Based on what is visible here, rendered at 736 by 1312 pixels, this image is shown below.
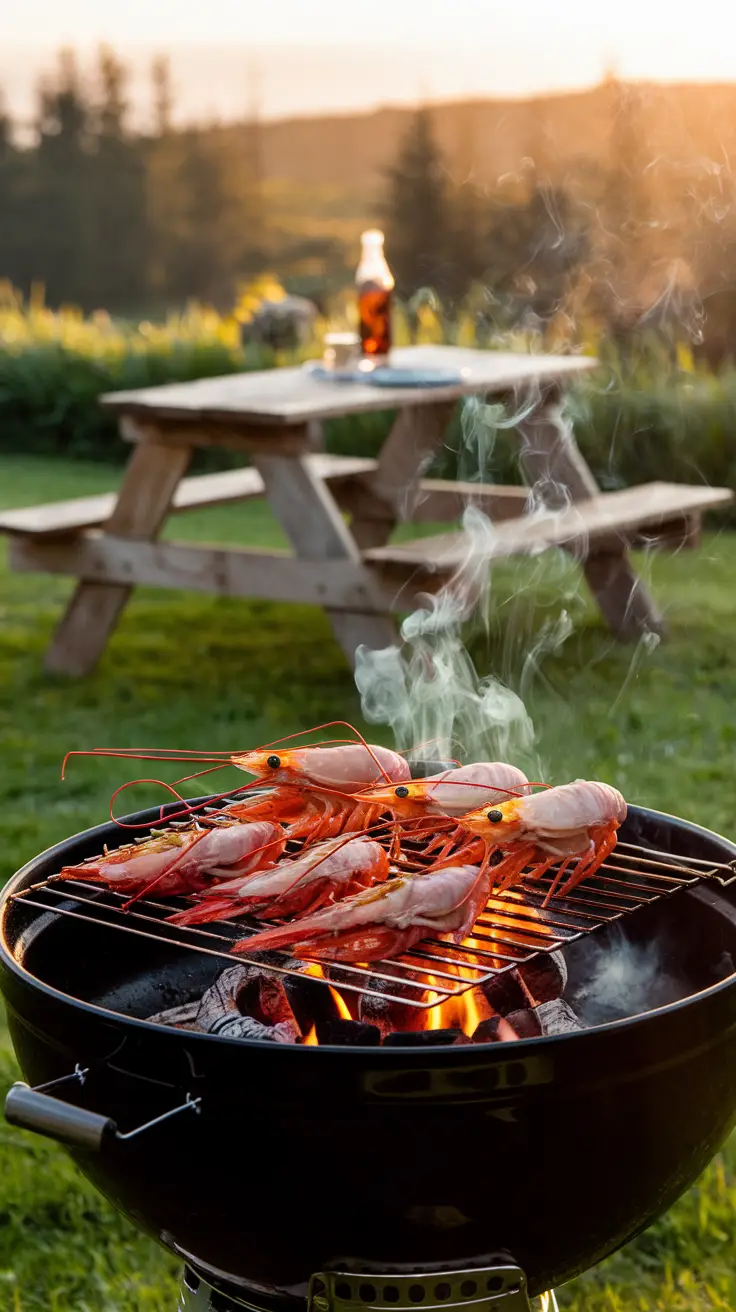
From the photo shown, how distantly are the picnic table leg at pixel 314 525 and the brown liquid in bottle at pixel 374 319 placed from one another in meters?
1.06

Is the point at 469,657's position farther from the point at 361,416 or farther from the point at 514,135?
the point at 514,135

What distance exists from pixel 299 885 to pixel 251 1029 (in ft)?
0.54

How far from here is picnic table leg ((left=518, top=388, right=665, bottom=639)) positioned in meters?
5.35

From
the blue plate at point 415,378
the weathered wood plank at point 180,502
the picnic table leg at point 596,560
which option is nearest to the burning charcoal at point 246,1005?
the weathered wood plank at point 180,502

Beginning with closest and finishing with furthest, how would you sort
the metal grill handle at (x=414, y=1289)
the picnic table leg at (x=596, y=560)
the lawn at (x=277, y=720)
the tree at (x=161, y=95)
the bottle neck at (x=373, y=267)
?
the metal grill handle at (x=414, y=1289) → the lawn at (x=277, y=720) → the bottle neck at (x=373, y=267) → the picnic table leg at (x=596, y=560) → the tree at (x=161, y=95)

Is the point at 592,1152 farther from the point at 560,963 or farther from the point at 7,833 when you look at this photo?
the point at 7,833

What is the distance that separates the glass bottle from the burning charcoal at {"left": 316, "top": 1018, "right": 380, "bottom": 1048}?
4004 mm

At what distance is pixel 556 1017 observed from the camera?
5.46 feet

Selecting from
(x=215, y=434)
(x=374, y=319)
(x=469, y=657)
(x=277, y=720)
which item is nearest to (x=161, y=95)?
(x=374, y=319)

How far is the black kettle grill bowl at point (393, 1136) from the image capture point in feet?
4.13

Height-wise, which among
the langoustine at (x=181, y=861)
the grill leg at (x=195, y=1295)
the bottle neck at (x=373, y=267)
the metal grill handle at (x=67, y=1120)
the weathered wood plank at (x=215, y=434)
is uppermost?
the bottle neck at (x=373, y=267)

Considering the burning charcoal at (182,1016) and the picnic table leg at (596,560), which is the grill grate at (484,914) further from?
the picnic table leg at (596,560)

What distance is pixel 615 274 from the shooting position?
992 cm

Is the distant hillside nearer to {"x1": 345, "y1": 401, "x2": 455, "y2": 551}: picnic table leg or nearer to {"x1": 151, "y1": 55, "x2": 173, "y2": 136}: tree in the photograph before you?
{"x1": 345, "y1": 401, "x2": 455, "y2": 551}: picnic table leg
